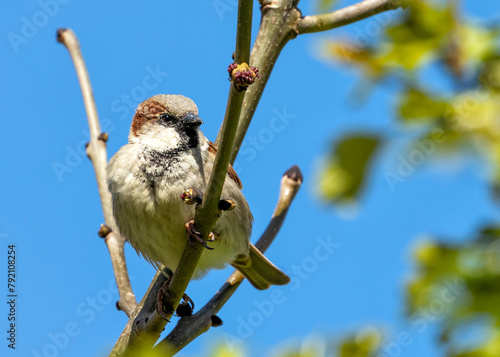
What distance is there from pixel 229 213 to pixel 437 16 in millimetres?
2779

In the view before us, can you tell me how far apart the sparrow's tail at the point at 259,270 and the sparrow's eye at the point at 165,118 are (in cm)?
104

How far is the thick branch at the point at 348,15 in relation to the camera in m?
3.29

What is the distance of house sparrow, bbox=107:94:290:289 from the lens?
3.25 m

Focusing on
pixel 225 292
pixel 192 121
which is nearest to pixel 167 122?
pixel 192 121

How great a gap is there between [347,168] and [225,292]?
9.60ft

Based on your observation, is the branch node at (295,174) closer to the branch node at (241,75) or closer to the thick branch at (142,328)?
the thick branch at (142,328)

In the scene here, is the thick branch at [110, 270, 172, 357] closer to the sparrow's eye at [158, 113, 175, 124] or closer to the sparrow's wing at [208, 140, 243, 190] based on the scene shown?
the sparrow's wing at [208, 140, 243, 190]

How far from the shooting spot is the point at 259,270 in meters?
4.27

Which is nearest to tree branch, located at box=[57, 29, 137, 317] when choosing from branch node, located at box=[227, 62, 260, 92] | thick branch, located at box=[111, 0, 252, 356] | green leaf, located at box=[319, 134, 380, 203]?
thick branch, located at box=[111, 0, 252, 356]

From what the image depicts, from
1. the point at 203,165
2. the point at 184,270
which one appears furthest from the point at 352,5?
the point at 184,270

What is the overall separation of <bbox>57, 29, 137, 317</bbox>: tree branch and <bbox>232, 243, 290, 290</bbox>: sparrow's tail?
2.71 feet

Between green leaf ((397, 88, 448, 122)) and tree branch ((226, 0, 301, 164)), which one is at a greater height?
tree branch ((226, 0, 301, 164))

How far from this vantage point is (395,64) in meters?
0.80

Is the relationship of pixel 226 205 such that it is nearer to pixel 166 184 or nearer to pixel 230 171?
pixel 166 184
